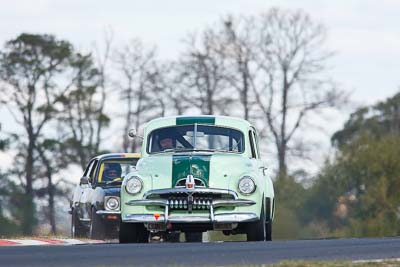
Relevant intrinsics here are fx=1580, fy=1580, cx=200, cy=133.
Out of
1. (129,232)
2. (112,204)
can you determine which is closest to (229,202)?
(129,232)

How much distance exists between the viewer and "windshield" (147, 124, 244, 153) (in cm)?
2109

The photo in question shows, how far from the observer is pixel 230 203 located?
19.8 m

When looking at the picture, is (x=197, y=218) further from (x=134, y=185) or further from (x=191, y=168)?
(x=134, y=185)

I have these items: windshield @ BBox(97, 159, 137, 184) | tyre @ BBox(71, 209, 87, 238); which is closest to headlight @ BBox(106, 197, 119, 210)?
windshield @ BBox(97, 159, 137, 184)

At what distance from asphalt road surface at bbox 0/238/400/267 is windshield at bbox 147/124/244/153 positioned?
3509mm

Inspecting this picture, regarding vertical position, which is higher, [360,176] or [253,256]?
[360,176]

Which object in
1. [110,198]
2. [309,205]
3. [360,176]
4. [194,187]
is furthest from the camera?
[309,205]

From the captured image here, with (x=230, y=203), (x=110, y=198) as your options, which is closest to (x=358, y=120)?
(x=110, y=198)

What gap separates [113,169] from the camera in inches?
1054

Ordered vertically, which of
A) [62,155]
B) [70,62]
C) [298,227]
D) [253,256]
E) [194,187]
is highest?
[70,62]

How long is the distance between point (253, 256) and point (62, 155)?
51020mm

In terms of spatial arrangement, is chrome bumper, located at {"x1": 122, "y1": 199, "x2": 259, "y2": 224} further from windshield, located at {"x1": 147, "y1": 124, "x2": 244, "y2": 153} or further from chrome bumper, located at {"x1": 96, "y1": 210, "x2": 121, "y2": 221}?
chrome bumper, located at {"x1": 96, "y1": 210, "x2": 121, "y2": 221}

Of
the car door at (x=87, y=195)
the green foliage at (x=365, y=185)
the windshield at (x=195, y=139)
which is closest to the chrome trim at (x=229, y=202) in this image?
the windshield at (x=195, y=139)

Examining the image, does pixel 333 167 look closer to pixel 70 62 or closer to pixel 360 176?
pixel 360 176
